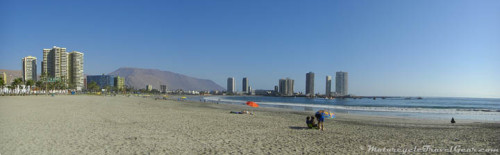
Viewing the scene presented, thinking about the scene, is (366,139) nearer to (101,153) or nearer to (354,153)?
(354,153)

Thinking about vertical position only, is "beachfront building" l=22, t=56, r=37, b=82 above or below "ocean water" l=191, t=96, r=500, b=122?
above

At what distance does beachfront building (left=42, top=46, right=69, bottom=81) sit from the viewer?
148625mm

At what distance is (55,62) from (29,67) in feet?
92.1

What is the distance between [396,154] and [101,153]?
30.4 feet

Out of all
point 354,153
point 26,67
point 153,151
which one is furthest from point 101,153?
point 26,67

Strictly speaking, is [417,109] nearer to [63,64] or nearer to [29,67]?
[63,64]

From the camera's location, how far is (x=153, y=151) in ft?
28.4

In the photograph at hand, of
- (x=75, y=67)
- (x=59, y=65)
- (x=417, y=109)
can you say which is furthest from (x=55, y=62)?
(x=417, y=109)

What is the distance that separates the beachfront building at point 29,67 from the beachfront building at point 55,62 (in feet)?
44.1

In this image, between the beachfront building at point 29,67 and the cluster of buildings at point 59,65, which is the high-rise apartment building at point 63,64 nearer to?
the cluster of buildings at point 59,65

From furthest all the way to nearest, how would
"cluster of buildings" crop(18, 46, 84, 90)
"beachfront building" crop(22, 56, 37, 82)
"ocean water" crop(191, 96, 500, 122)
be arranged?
"beachfront building" crop(22, 56, 37, 82) < "cluster of buildings" crop(18, 46, 84, 90) < "ocean water" crop(191, 96, 500, 122)

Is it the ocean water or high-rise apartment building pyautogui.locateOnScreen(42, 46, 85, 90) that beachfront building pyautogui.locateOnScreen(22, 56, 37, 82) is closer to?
high-rise apartment building pyautogui.locateOnScreen(42, 46, 85, 90)

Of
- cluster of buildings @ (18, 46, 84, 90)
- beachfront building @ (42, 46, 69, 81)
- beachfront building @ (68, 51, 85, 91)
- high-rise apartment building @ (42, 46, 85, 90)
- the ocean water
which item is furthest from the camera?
beachfront building @ (68, 51, 85, 91)

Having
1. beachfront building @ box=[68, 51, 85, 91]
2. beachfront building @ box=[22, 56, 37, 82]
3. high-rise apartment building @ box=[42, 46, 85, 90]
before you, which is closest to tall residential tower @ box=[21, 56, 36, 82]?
beachfront building @ box=[22, 56, 37, 82]
